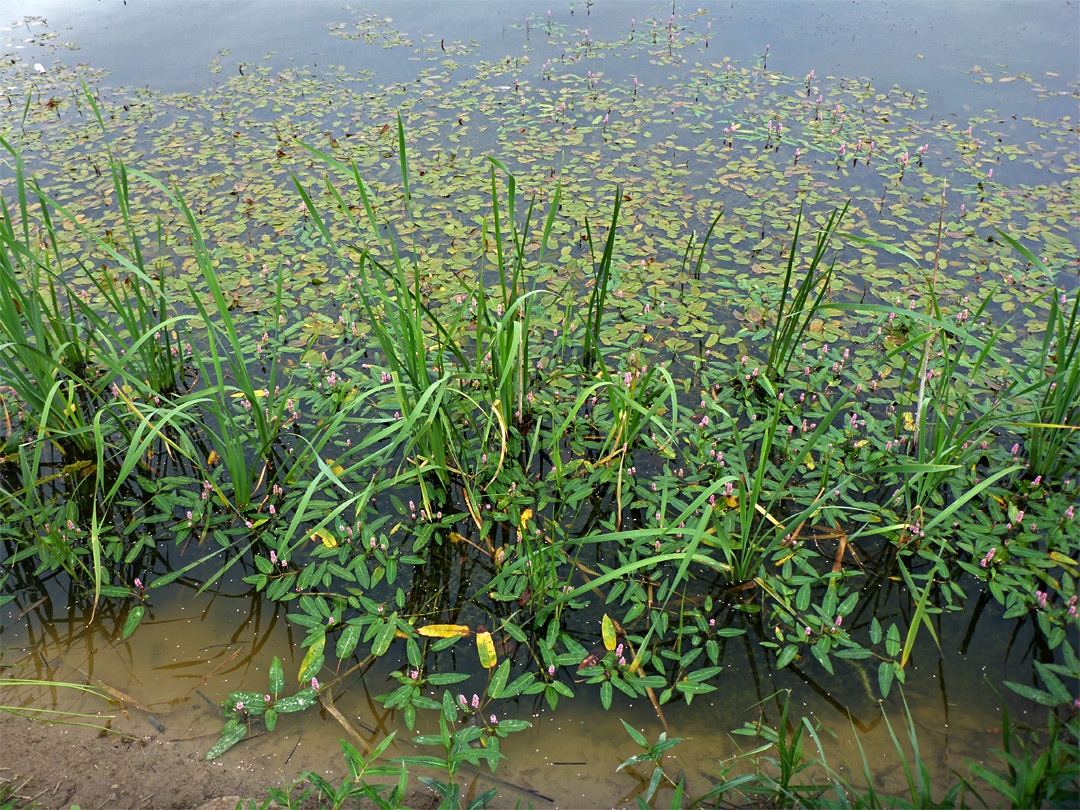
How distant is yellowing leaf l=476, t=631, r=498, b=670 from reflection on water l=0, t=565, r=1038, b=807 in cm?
5

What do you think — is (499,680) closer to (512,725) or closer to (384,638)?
(512,725)

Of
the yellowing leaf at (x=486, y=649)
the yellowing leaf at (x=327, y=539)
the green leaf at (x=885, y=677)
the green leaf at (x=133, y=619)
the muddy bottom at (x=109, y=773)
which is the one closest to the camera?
the muddy bottom at (x=109, y=773)

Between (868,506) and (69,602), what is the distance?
265cm

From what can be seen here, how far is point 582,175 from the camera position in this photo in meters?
4.27

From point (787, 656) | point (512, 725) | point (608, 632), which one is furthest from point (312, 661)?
point (787, 656)

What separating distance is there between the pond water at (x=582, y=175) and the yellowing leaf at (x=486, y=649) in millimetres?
49

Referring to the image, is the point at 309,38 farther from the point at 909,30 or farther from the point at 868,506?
the point at 868,506

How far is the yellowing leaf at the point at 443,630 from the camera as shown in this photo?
2.05 metres

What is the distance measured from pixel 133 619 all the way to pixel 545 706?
4.40 feet

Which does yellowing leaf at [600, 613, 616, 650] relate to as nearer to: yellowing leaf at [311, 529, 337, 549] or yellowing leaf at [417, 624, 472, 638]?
yellowing leaf at [417, 624, 472, 638]

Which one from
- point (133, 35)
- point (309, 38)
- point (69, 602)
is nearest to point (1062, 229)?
point (69, 602)

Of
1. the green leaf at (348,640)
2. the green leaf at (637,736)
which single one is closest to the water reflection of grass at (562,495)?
the green leaf at (348,640)

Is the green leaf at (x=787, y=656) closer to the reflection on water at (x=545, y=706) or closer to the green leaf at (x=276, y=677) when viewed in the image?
the reflection on water at (x=545, y=706)

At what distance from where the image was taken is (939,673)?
76.1 inches
